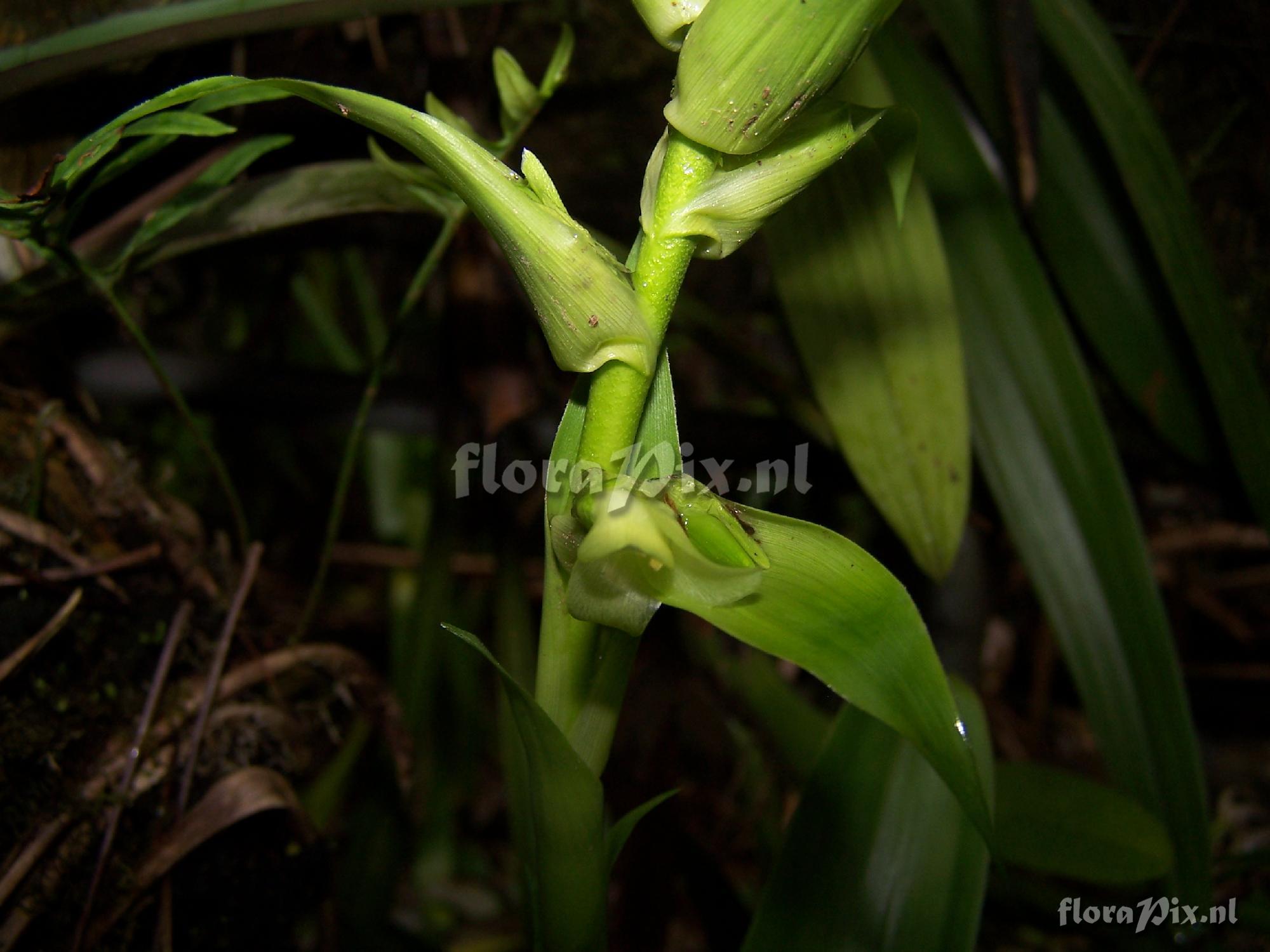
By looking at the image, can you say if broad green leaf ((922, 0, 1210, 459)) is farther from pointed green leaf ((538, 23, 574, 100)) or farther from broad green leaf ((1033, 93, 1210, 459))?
pointed green leaf ((538, 23, 574, 100))

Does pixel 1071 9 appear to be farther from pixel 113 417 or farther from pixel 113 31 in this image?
pixel 113 417

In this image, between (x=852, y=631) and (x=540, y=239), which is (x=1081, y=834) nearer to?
(x=852, y=631)

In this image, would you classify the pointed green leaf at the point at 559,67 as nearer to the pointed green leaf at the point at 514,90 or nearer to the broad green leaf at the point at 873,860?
the pointed green leaf at the point at 514,90

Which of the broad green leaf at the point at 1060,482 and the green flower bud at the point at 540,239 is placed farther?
the broad green leaf at the point at 1060,482

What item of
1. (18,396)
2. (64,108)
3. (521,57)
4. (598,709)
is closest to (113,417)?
(18,396)

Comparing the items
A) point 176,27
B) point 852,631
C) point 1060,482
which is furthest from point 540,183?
point 1060,482

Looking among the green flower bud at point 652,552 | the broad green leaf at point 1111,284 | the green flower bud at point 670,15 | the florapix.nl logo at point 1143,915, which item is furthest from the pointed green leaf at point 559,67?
the florapix.nl logo at point 1143,915

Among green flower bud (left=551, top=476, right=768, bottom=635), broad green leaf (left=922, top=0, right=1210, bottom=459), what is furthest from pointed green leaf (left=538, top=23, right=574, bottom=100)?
broad green leaf (left=922, top=0, right=1210, bottom=459)
